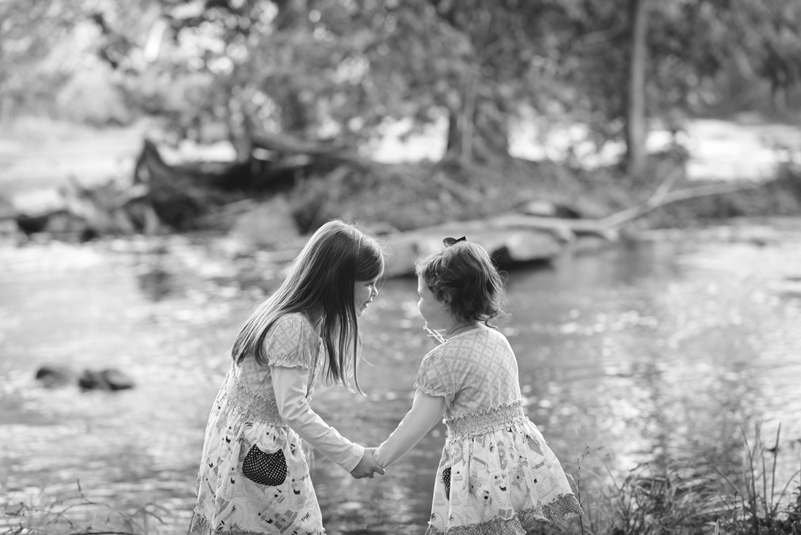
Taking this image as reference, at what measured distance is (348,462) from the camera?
310cm

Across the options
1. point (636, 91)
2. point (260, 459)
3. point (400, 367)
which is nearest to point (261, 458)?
point (260, 459)

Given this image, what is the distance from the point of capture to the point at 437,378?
3047mm

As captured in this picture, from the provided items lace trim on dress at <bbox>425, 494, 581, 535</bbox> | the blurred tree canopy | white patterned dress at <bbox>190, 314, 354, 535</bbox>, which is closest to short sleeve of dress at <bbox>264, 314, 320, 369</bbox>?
white patterned dress at <bbox>190, 314, 354, 535</bbox>

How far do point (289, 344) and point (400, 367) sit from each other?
5195 millimetres

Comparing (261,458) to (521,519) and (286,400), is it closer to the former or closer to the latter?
(286,400)

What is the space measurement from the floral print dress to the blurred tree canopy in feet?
43.0

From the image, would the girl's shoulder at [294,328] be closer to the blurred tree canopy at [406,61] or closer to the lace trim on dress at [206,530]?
the lace trim on dress at [206,530]

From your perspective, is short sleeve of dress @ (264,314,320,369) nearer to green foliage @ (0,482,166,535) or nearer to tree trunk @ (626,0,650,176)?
green foliage @ (0,482,166,535)

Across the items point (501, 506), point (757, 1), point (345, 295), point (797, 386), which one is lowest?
point (797, 386)

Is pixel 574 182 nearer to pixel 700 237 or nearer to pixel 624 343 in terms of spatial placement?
pixel 700 237

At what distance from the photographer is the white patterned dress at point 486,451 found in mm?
2986

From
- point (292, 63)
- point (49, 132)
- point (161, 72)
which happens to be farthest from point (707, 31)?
point (49, 132)

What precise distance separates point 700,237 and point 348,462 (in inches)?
533

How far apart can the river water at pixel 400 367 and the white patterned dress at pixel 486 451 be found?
58 centimetres
